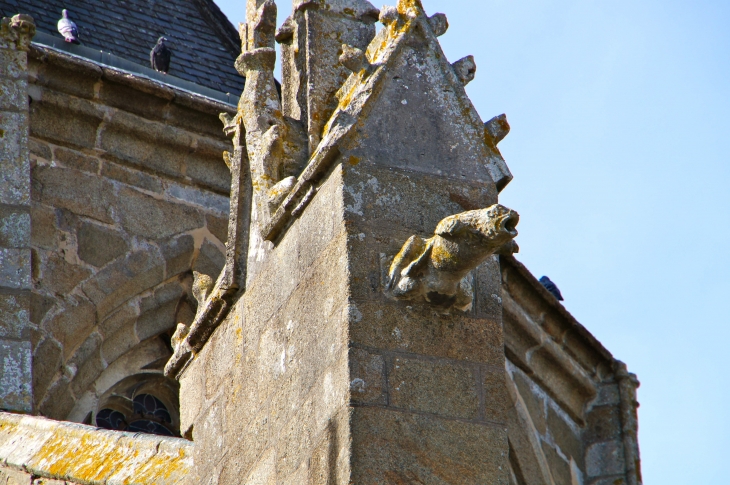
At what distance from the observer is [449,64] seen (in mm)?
4266

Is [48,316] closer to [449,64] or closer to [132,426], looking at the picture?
[132,426]

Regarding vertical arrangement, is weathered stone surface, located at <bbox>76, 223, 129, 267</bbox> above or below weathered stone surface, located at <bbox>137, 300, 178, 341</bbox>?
above

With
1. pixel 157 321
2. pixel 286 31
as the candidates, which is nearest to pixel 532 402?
pixel 157 321

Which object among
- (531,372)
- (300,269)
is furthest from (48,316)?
(300,269)

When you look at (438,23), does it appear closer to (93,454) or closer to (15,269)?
(93,454)

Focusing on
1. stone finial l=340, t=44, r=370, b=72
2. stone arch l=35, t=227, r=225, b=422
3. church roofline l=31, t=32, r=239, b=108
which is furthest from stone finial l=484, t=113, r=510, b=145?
church roofline l=31, t=32, r=239, b=108

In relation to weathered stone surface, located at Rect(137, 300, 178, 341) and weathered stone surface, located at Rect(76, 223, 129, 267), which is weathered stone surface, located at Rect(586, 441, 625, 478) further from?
weathered stone surface, located at Rect(76, 223, 129, 267)

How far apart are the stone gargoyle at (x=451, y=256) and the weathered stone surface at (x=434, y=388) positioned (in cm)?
18

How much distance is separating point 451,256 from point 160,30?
6639mm

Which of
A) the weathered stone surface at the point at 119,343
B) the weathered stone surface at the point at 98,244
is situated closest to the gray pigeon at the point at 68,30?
the weathered stone surface at the point at 98,244

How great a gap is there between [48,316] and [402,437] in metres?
4.66

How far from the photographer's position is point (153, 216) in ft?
28.1

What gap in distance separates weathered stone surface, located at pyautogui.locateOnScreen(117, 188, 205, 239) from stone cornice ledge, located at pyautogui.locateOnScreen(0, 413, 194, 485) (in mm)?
3352

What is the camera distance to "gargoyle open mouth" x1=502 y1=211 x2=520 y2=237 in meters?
3.52
